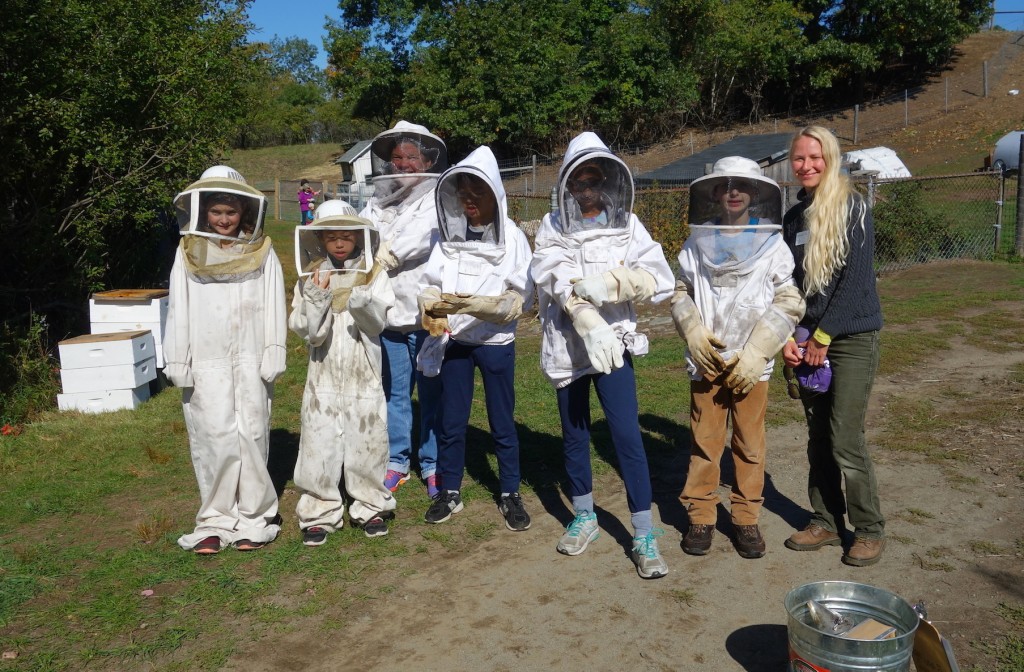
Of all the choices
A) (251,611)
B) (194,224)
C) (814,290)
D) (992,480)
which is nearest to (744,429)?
(814,290)

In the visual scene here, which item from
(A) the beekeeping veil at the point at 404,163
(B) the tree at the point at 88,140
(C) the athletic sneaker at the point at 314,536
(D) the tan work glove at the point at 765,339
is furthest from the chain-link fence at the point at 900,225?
(D) the tan work glove at the point at 765,339

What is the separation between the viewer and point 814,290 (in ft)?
13.6

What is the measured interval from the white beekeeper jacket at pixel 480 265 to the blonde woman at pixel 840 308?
4.96ft

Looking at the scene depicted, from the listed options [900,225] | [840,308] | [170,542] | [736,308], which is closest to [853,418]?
[840,308]

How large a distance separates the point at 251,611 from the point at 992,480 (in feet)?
15.1

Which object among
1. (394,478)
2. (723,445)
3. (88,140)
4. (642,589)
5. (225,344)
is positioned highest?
(88,140)

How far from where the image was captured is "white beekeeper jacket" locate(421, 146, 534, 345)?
15.0 ft

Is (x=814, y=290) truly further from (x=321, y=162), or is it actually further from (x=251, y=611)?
(x=321, y=162)

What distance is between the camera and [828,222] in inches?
161

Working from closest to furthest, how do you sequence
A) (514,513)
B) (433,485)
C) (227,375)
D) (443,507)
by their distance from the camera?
1. (227,375)
2. (514,513)
3. (443,507)
4. (433,485)

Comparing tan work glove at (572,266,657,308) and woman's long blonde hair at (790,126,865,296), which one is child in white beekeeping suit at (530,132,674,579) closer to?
tan work glove at (572,266,657,308)

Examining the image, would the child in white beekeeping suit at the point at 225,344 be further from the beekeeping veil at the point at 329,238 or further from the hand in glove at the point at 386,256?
the hand in glove at the point at 386,256

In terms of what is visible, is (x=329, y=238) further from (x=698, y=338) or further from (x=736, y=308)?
(x=736, y=308)

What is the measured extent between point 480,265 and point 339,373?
104cm
